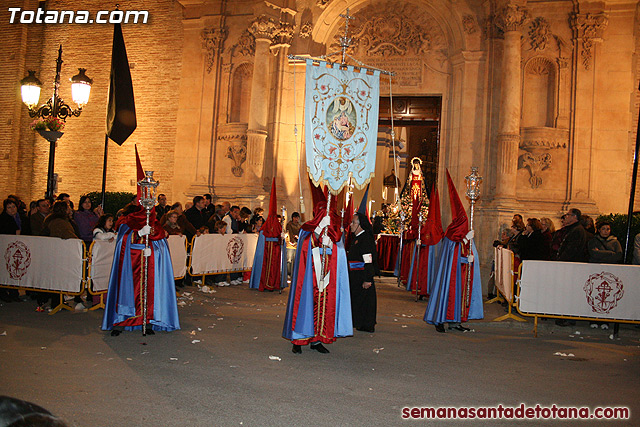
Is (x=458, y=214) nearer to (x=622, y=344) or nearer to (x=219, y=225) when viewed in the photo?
(x=622, y=344)

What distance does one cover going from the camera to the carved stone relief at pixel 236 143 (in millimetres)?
17484

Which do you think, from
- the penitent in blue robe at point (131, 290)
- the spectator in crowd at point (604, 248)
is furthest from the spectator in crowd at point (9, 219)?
the spectator in crowd at point (604, 248)

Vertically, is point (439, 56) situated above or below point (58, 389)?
above

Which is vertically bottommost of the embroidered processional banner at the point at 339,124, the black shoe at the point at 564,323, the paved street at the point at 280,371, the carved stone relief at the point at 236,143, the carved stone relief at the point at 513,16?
the paved street at the point at 280,371

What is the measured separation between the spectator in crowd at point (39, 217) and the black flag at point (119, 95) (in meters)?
1.88

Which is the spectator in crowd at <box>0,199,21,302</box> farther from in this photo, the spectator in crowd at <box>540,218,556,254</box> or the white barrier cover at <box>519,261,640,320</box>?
the spectator in crowd at <box>540,218,556,254</box>

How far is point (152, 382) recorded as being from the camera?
17.8 feet

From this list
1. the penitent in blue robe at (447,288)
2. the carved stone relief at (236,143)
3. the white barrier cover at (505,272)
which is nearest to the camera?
the penitent in blue robe at (447,288)

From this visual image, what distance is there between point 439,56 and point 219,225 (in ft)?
28.3

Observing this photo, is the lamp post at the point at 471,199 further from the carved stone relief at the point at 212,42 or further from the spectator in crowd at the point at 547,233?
the carved stone relief at the point at 212,42

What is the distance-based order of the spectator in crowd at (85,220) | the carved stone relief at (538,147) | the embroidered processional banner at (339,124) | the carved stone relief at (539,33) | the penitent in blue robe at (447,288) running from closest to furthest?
the embroidered processional banner at (339,124), the penitent in blue robe at (447,288), the spectator in crowd at (85,220), the carved stone relief at (538,147), the carved stone relief at (539,33)

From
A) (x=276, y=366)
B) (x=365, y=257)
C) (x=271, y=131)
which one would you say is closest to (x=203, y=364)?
(x=276, y=366)

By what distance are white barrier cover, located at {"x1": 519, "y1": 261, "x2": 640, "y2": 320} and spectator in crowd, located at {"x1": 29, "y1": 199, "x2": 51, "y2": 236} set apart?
8085 millimetres

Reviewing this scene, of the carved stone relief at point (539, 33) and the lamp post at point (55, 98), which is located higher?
the carved stone relief at point (539, 33)
